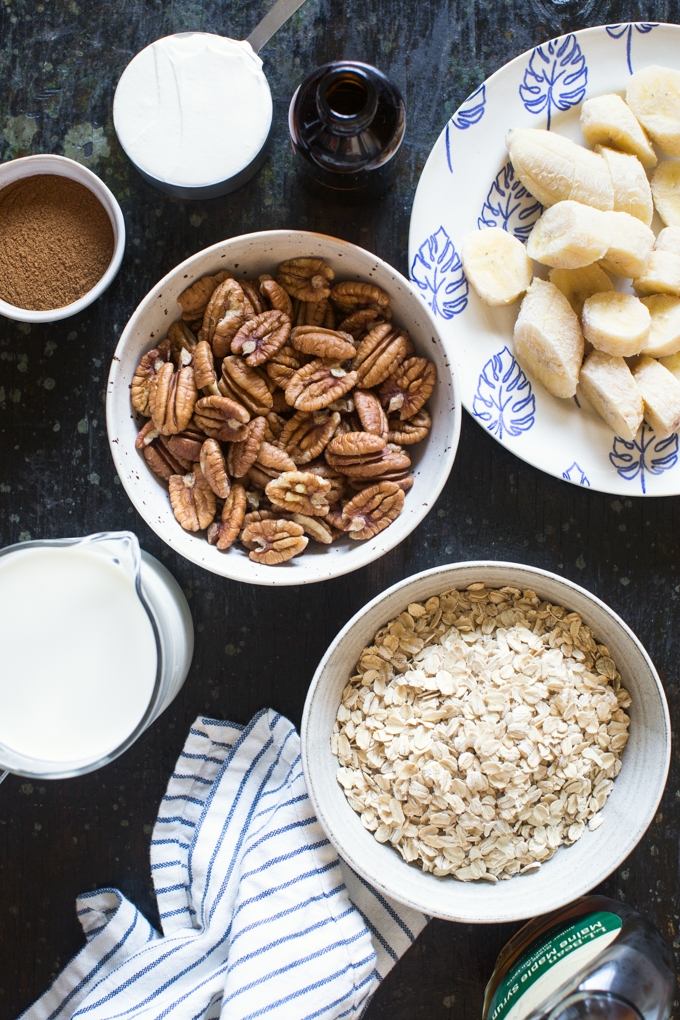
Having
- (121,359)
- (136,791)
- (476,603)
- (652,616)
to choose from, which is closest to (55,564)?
(121,359)

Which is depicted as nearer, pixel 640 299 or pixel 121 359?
pixel 121 359

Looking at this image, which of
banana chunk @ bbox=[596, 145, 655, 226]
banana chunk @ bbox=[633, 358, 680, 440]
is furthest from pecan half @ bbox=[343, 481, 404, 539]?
banana chunk @ bbox=[596, 145, 655, 226]

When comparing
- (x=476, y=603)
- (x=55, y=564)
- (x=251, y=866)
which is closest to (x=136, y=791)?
(x=251, y=866)

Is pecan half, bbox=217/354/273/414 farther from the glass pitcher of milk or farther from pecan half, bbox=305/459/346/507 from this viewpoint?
the glass pitcher of milk

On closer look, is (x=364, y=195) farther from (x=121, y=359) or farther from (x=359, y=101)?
(x=121, y=359)

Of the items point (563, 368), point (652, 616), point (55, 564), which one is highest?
point (563, 368)

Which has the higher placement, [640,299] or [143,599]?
[640,299]

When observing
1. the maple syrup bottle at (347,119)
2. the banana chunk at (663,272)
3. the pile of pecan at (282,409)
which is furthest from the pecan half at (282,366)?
the banana chunk at (663,272)

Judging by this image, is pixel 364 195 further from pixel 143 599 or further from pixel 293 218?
pixel 143 599
